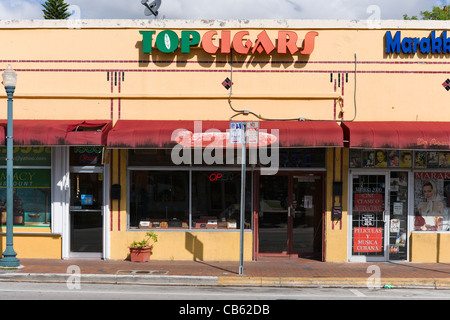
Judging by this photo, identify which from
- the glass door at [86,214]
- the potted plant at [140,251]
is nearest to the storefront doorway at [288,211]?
Answer: the potted plant at [140,251]

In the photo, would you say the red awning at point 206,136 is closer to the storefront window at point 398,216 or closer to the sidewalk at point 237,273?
the storefront window at point 398,216

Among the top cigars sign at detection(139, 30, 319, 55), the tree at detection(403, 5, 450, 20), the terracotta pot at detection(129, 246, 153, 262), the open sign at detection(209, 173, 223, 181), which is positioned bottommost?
the terracotta pot at detection(129, 246, 153, 262)

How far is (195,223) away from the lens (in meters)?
14.1

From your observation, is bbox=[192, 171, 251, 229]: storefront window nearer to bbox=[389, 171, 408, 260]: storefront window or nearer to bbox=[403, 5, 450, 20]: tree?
bbox=[389, 171, 408, 260]: storefront window

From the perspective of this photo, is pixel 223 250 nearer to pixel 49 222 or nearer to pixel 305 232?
pixel 305 232

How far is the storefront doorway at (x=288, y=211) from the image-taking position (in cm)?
1411

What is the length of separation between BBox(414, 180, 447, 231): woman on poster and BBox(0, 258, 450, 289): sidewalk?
3.29 feet

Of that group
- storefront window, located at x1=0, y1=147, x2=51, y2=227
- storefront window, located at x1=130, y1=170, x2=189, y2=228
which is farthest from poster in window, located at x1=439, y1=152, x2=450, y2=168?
storefront window, located at x1=0, y1=147, x2=51, y2=227

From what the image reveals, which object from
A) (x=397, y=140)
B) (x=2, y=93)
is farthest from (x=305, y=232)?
(x=2, y=93)

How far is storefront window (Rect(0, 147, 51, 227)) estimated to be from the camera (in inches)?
555

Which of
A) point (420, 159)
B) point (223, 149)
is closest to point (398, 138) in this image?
point (420, 159)

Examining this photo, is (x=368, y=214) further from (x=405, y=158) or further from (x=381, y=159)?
(x=405, y=158)

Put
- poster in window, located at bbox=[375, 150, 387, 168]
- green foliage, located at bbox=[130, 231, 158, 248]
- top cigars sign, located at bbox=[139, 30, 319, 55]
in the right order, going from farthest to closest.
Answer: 1. poster in window, located at bbox=[375, 150, 387, 168]
2. top cigars sign, located at bbox=[139, 30, 319, 55]
3. green foliage, located at bbox=[130, 231, 158, 248]

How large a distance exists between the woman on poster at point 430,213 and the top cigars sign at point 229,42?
4935 millimetres
